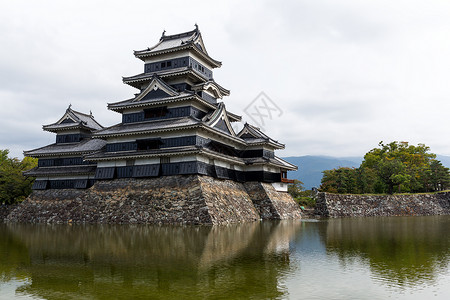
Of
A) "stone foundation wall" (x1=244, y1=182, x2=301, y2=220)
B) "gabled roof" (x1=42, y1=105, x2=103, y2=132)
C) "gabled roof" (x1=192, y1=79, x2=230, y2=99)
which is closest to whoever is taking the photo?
"stone foundation wall" (x1=244, y1=182, x2=301, y2=220)

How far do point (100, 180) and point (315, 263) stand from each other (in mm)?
27124

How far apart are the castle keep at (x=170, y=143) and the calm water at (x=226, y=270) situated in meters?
13.6

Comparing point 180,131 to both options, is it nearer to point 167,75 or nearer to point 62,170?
point 167,75

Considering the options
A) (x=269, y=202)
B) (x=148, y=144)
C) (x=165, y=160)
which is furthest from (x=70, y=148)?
(x=269, y=202)

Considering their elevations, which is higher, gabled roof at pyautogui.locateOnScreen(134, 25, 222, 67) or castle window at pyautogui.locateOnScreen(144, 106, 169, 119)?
gabled roof at pyautogui.locateOnScreen(134, 25, 222, 67)

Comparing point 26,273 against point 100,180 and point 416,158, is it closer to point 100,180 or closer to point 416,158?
point 100,180

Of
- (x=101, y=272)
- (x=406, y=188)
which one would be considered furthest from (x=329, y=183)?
(x=101, y=272)

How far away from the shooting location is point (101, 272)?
10250mm

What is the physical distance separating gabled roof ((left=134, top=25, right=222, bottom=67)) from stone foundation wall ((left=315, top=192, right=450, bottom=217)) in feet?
69.0

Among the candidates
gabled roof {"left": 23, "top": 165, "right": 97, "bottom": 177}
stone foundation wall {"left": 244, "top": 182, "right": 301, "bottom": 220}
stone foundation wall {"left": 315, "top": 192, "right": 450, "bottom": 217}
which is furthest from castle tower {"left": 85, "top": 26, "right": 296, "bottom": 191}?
stone foundation wall {"left": 315, "top": 192, "right": 450, "bottom": 217}

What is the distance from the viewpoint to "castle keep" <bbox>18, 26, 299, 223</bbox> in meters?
31.6

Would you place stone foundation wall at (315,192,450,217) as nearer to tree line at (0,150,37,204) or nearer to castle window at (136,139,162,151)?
castle window at (136,139,162,151)

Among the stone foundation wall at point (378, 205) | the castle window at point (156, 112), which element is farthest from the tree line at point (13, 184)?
the stone foundation wall at point (378, 205)

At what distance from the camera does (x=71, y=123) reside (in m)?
41.8
